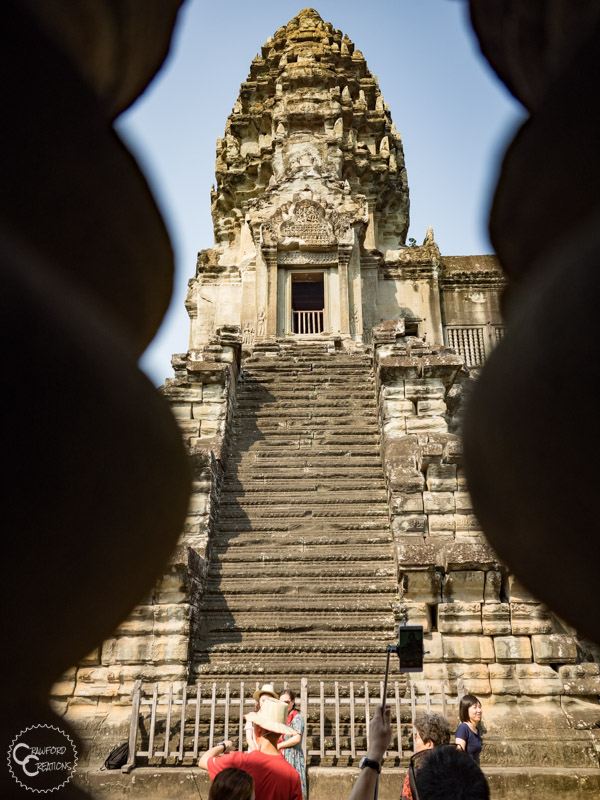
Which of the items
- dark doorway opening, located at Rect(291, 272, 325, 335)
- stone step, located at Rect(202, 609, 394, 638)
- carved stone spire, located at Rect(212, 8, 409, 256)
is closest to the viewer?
stone step, located at Rect(202, 609, 394, 638)

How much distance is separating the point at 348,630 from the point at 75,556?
7.54 metres

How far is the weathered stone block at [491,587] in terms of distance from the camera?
740 cm

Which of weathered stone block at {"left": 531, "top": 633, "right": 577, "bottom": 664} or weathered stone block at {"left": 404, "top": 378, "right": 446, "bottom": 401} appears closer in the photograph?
weathered stone block at {"left": 531, "top": 633, "right": 577, "bottom": 664}

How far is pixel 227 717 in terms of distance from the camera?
248 inches

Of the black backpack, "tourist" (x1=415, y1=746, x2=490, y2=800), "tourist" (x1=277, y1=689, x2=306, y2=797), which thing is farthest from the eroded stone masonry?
"tourist" (x1=415, y1=746, x2=490, y2=800)

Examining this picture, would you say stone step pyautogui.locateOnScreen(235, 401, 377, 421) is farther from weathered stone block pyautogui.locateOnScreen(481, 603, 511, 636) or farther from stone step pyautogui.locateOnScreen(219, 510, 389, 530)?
weathered stone block pyautogui.locateOnScreen(481, 603, 511, 636)

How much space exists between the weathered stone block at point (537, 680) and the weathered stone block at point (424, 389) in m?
4.72

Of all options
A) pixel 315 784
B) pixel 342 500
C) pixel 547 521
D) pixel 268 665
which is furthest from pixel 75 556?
pixel 342 500

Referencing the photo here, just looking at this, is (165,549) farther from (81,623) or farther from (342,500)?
(342,500)

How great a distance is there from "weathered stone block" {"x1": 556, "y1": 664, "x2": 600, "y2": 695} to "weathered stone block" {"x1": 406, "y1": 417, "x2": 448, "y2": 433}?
425 cm

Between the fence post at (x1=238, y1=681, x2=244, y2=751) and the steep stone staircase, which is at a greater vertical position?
the steep stone staircase

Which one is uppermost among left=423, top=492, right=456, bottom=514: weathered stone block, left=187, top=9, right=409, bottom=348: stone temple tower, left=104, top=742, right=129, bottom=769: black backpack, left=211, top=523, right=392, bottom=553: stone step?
left=187, top=9, right=409, bottom=348: stone temple tower

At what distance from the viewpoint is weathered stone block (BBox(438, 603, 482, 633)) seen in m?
7.34

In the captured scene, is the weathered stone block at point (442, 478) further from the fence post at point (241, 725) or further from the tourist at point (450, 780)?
the tourist at point (450, 780)
